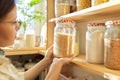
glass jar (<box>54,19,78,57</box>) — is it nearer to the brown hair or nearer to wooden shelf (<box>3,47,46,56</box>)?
the brown hair

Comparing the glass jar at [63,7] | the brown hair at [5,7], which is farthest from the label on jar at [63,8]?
the brown hair at [5,7]

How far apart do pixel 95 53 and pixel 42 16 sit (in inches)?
55.4

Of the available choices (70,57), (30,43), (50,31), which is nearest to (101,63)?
(70,57)

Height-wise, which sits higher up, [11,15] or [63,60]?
[11,15]

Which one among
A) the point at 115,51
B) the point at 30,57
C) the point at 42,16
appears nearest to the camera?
the point at 115,51

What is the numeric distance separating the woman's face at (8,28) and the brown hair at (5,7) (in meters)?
0.01

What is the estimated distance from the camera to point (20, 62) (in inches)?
67.6

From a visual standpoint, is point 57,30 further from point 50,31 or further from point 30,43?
point 30,43

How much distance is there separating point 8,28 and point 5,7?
10 cm

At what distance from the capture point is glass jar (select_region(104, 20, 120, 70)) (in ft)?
1.99

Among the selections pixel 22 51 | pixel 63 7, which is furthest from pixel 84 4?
pixel 22 51

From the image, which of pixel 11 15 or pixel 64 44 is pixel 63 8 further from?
pixel 11 15

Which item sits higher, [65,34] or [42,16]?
[42,16]

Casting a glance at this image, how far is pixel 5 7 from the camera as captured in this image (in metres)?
0.61
